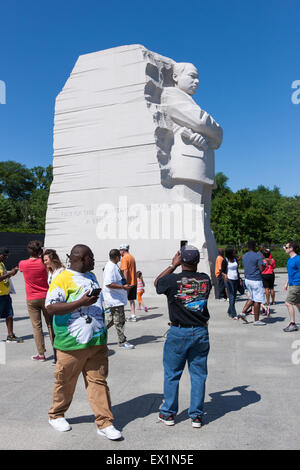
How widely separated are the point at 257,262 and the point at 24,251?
21851 mm

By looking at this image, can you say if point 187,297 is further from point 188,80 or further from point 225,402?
point 188,80

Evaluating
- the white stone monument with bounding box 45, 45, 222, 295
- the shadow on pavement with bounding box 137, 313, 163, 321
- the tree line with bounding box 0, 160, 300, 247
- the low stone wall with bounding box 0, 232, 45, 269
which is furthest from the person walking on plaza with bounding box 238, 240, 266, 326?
the tree line with bounding box 0, 160, 300, 247

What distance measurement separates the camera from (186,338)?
3.47 metres

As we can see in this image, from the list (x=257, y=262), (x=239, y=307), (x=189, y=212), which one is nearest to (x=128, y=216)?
(x=189, y=212)

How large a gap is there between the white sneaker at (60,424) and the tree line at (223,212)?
90.4ft

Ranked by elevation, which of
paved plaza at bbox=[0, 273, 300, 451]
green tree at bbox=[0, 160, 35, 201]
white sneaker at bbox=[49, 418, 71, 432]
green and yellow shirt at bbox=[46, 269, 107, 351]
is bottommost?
paved plaza at bbox=[0, 273, 300, 451]

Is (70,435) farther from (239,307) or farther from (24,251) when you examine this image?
(24,251)

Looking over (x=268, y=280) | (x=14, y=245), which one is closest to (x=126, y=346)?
(x=268, y=280)

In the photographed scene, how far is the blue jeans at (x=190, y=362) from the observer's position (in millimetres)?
3469

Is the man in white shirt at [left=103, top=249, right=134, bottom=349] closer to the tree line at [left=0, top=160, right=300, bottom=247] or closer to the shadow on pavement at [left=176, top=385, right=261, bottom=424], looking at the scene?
the shadow on pavement at [left=176, top=385, right=261, bottom=424]

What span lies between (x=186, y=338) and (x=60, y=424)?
1.28 meters

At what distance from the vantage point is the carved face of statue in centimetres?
1335

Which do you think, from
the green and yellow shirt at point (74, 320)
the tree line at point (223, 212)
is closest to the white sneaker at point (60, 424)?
the green and yellow shirt at point (74, 320)

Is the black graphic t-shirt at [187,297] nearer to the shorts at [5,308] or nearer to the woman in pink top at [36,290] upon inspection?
the woman in pink top at [36,290]
